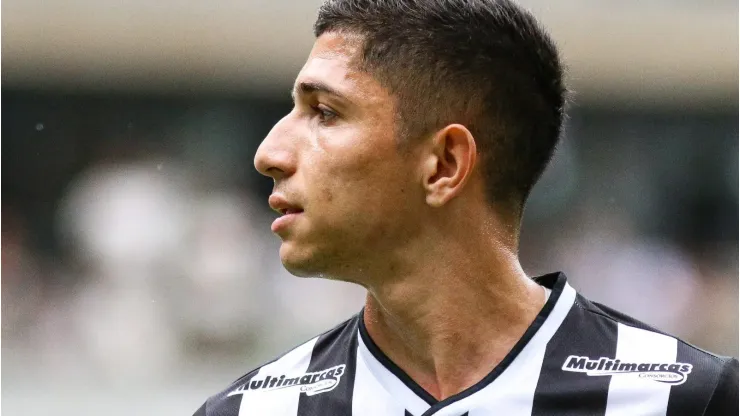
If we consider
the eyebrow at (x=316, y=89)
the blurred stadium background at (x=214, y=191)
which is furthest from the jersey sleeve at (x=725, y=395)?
the blurred stadium background at (x=214, y=191)

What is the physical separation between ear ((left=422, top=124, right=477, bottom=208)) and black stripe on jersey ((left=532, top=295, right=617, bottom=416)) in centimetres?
37

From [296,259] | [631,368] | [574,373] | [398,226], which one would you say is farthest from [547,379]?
[296,259]

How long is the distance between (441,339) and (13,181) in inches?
395

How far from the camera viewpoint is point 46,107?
1292cm

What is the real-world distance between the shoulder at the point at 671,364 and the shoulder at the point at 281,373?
0.53 metres

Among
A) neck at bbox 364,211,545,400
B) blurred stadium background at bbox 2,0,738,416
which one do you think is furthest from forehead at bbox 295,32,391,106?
blurred stadium background at bbox 2,0,738,416

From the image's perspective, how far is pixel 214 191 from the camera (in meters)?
11.3

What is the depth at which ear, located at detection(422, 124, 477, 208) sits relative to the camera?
7.83 feet

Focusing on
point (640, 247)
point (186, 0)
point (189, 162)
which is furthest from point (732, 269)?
point (186, 0)

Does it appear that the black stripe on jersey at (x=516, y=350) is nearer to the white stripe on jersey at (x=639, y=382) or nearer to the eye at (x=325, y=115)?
the white stripe on jersey at (x=639, y=382)

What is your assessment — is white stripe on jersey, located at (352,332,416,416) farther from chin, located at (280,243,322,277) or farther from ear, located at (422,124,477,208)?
ear, located at (422,124,477,208)

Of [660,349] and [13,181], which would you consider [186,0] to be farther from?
[660,349]

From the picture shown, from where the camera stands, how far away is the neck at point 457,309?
95.5 inches

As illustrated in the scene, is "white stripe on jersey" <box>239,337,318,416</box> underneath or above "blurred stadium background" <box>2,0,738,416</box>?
underneath
